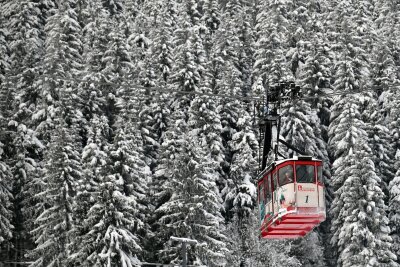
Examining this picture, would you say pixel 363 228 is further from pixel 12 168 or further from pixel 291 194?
pixel 291 194

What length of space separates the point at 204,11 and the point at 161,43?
82.1 feet

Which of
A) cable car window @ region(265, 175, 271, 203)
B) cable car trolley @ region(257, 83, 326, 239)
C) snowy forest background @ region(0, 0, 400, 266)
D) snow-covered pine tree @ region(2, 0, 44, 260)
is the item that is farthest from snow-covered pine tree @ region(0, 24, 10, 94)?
cable car trolley @ region(257, 83, 326, 239)

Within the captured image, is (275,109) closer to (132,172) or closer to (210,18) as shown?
(132,172)

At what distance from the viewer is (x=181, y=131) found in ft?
216

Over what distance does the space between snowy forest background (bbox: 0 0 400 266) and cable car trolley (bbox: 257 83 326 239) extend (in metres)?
8.51

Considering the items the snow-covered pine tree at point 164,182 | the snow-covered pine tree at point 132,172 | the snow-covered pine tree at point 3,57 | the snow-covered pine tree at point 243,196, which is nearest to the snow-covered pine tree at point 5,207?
the snow-covered pine tree at point 132,172

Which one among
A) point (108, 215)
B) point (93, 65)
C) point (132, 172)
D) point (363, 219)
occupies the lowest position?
point (108, 215)

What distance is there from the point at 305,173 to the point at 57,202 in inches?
1137

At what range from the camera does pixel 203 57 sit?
8625 cm

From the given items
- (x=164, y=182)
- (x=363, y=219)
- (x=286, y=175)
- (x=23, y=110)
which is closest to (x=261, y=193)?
(x=286, y=175)

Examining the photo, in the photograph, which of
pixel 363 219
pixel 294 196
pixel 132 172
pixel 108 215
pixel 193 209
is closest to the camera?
pixel 294 196

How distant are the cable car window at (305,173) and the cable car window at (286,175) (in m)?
0.21

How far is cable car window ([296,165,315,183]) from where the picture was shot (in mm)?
30125

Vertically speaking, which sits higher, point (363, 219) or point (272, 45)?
point (272, 45)
